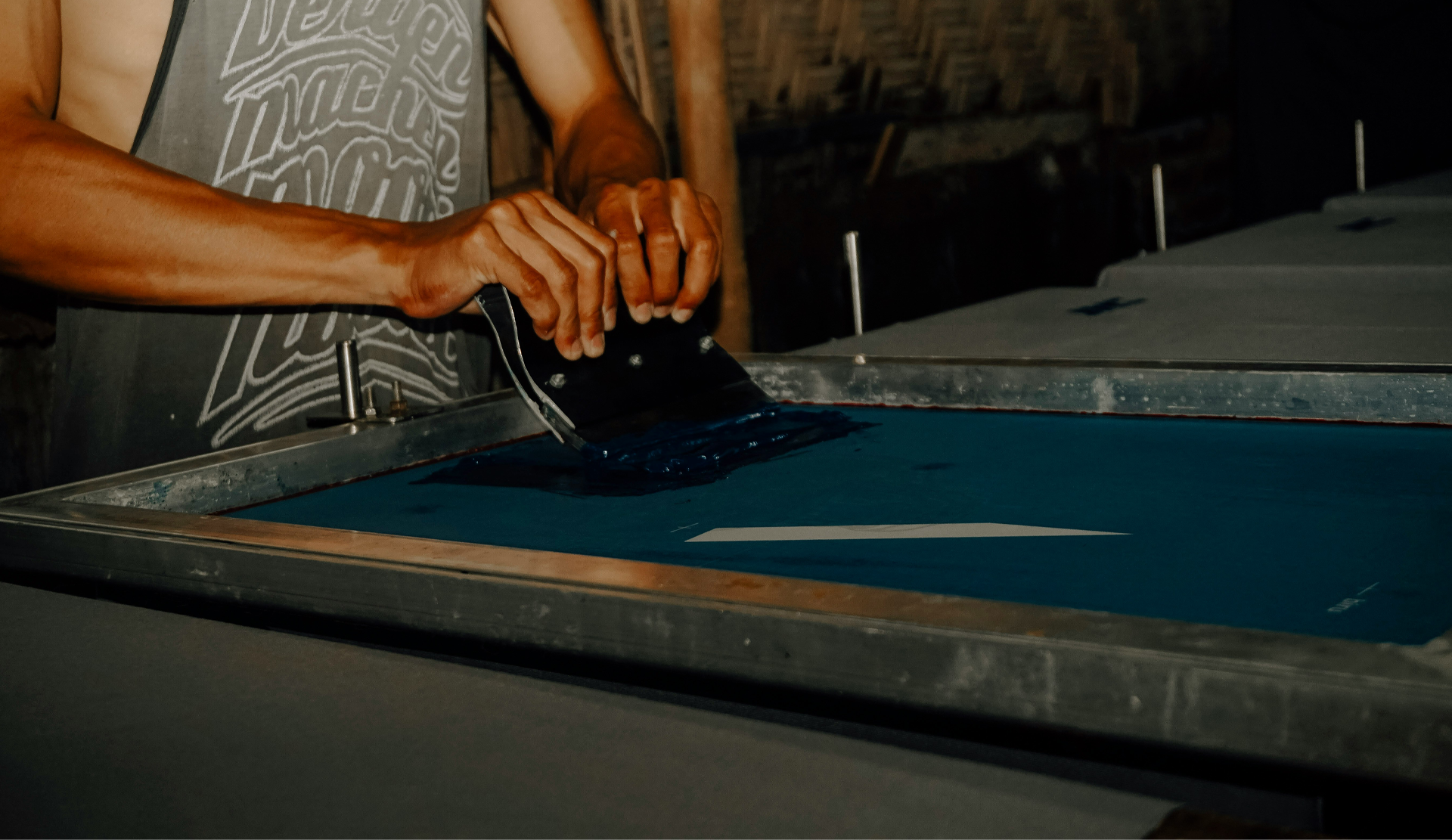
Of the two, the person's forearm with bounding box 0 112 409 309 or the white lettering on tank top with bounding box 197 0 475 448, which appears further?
the white lettering on tank top with bounding box 197 0 475 448

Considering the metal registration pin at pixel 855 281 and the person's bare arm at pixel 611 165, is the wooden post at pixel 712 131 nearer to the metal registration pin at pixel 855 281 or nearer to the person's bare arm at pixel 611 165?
the metal registration pin at pixel 855 281

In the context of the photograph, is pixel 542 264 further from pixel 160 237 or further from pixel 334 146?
pixel 334 146

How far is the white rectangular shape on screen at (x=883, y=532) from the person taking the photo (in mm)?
850

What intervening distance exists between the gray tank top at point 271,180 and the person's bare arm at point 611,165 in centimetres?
15

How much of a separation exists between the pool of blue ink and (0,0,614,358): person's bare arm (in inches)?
7.7

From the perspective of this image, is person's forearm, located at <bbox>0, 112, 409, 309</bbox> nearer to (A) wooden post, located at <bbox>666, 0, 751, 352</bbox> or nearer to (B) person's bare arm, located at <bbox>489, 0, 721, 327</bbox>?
(B) person's bare arm, located at <bbox>489, 0, 721, 327</bbox>

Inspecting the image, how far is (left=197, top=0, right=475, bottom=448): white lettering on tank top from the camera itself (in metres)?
1.54

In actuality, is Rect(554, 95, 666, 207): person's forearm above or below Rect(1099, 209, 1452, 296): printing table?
above

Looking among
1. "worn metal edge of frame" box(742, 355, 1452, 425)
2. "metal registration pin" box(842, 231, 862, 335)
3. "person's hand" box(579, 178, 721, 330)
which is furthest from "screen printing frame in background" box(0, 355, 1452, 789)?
"metal registration pin" box(842, 231, 862, 335)

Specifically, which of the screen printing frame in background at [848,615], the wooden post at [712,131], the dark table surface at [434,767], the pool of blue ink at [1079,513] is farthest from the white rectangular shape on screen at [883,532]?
the wooden post at [712,131]

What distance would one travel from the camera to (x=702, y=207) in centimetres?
129

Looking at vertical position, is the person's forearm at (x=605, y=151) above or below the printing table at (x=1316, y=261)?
above

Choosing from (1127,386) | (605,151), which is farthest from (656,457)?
(605,151)

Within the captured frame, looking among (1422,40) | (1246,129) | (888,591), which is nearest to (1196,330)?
(888,591)
